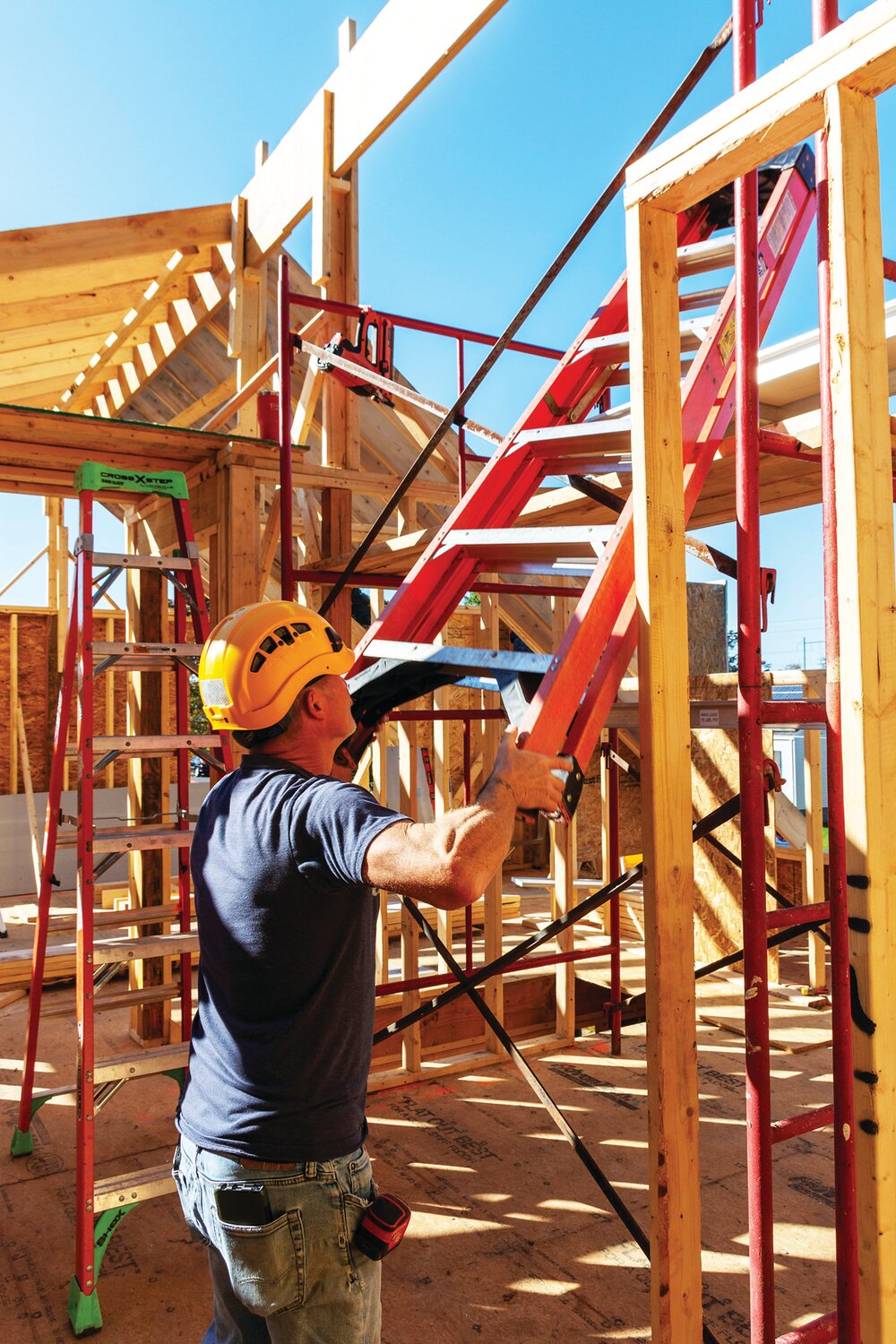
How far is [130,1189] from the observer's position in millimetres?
2926

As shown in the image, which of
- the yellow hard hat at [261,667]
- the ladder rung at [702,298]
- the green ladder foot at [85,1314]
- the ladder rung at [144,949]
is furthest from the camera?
the ladder rung at [144,949]

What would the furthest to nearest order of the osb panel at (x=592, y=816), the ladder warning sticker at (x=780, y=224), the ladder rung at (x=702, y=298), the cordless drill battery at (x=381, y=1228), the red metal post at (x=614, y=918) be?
the osb panel at (x=592, y=816)
the red metal post at (x=614, y=918)
the ladder rung at (x=702, y=298)
the ladder warning sticker at (x=780, y=224)
the cordless drill battery at (x=381, y=1228)

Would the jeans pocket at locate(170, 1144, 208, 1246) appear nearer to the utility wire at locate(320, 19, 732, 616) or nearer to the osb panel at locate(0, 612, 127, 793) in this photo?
the utility wire at locate(320, 19, 732, 616)

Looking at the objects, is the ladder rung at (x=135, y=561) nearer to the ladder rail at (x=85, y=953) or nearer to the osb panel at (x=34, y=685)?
the ladder rail at (x=85, y=953)

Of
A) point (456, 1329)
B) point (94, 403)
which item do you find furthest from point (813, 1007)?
point (94, 403)

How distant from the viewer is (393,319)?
434 cm

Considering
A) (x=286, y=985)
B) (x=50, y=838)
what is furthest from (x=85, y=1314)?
(x=286, y=985)

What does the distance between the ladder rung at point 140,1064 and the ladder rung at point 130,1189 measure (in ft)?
0.97

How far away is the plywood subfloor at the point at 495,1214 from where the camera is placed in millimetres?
2871

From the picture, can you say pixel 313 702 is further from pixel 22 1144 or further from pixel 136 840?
pixel 22 1144

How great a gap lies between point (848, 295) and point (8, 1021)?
6015 millimetres

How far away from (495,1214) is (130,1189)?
4.38ft

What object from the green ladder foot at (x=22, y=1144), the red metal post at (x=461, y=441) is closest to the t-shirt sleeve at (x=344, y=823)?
the red metal post at (x=461, y=441)

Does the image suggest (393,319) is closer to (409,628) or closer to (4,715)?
(409,628)
